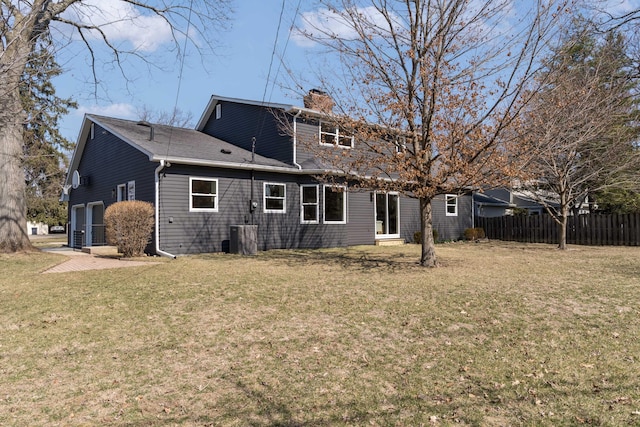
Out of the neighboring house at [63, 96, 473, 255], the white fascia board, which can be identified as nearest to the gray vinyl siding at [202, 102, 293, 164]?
the neighboring house at [63, 96, 473, 255]

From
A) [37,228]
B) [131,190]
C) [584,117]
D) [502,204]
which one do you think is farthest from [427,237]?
[37,228]

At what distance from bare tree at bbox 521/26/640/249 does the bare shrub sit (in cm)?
1043

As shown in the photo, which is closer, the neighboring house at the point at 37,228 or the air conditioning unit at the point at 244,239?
the air conditioning unit at the point at 244,239

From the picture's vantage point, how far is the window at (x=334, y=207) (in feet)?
53.3

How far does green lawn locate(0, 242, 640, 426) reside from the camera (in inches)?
131

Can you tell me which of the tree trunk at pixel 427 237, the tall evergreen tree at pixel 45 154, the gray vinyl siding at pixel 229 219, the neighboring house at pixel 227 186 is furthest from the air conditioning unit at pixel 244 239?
the tall evergreen tree at pixel 45 154

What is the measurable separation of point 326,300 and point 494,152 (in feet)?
17.5

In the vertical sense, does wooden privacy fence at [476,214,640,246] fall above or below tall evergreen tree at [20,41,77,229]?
below

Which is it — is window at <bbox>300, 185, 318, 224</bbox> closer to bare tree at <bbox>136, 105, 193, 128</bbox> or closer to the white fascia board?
the white fascia board

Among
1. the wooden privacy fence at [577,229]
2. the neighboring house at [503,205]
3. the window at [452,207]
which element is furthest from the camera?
the neighboring house at [503,205]

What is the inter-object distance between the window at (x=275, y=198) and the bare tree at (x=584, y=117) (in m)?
8.44

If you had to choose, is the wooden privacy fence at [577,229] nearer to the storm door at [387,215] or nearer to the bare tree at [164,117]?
the storm door at [387,215]

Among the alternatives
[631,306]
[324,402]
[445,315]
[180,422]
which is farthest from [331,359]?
[631,306]

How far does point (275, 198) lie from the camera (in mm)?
15570
